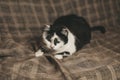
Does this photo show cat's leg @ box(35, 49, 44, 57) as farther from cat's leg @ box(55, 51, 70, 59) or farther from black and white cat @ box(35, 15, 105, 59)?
cat's leg @ box(55, 51, 70, 59)

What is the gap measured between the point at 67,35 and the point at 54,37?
0.14m

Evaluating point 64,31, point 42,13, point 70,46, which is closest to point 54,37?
point 64,31

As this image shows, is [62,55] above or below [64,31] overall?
below

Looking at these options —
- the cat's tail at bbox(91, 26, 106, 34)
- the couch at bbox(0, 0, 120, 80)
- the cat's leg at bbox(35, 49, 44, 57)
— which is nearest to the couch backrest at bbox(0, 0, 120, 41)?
the couch at bbox(0, 0, 120, 80)

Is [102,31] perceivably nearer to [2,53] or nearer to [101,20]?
[101,20]

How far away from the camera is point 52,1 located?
2.32 metres

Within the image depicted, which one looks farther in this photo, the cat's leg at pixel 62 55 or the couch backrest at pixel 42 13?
the couch backrest at pixel 42 13

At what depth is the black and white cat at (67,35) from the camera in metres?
1.84

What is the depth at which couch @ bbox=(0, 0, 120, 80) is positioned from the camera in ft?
5.70

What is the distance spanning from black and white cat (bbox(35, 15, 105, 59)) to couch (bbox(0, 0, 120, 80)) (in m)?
0.05

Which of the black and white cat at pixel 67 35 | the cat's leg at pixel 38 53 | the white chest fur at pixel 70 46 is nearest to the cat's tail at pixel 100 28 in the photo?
the black and white cat at pixel 67 35

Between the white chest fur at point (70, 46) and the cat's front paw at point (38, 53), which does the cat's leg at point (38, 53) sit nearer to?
the cat's front paw at point (38, 53)

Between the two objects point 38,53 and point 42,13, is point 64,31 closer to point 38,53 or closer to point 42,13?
point 38,53

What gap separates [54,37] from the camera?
71.7 inches
